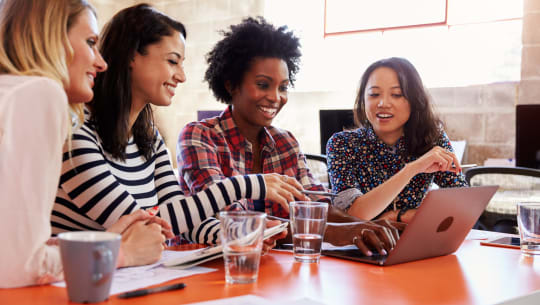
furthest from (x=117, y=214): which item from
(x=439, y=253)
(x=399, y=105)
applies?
(x=399, y=105)

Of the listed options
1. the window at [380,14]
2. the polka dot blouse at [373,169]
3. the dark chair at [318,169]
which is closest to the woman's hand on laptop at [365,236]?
the polka dot blouse at [373,169]

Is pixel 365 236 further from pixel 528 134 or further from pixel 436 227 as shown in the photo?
pixel 528 134

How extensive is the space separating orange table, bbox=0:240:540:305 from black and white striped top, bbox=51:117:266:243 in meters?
0.17

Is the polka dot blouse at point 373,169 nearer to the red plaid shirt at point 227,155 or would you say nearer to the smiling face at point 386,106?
the smiling face at point 386,106

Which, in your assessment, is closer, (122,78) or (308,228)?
(308,228)

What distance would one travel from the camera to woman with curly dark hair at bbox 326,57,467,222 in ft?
6.48

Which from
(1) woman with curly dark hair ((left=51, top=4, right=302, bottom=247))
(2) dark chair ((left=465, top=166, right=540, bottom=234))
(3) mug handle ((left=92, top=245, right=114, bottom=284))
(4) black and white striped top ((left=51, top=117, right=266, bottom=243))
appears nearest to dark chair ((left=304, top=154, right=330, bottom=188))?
(2) dark chair ((left=465, top=166, right=540, bottom=234))

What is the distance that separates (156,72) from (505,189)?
6.53 ft

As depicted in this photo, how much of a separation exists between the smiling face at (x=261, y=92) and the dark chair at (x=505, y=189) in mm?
1336

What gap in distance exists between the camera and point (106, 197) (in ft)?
3.77

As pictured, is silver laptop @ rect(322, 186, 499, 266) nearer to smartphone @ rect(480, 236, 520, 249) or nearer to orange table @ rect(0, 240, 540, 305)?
orange table @ rect(0, 240, 540, 305)

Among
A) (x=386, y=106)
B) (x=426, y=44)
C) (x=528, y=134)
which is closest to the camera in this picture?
(x=386, y=106)

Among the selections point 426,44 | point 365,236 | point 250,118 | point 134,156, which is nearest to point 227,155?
point 250,118

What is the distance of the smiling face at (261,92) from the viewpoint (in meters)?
1.78
